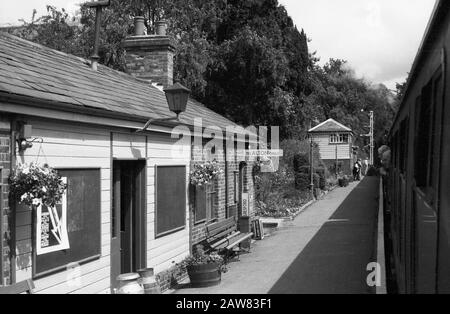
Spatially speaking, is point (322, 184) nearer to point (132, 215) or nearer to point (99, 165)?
point (132, 215)

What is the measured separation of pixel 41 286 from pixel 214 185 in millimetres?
6440

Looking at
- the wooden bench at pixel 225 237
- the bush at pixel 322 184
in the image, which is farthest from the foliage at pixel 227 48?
the wooden bench at pixel 225 237

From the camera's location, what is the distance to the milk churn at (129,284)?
6.37m

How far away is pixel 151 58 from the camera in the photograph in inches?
526

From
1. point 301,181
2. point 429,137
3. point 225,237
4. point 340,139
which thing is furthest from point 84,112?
point 340,139

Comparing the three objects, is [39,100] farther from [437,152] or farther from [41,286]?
[437,152]

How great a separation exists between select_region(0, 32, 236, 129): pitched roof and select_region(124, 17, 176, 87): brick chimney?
6.13ft

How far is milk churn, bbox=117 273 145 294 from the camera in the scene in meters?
6.37

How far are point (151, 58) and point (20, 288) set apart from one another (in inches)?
Result: 358

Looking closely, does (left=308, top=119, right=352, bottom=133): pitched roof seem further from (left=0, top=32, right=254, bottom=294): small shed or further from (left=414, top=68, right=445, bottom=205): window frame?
(left=414, top=68, right=445, bottom=205): window frame

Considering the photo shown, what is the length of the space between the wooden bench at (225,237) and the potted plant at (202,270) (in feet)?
3.53
